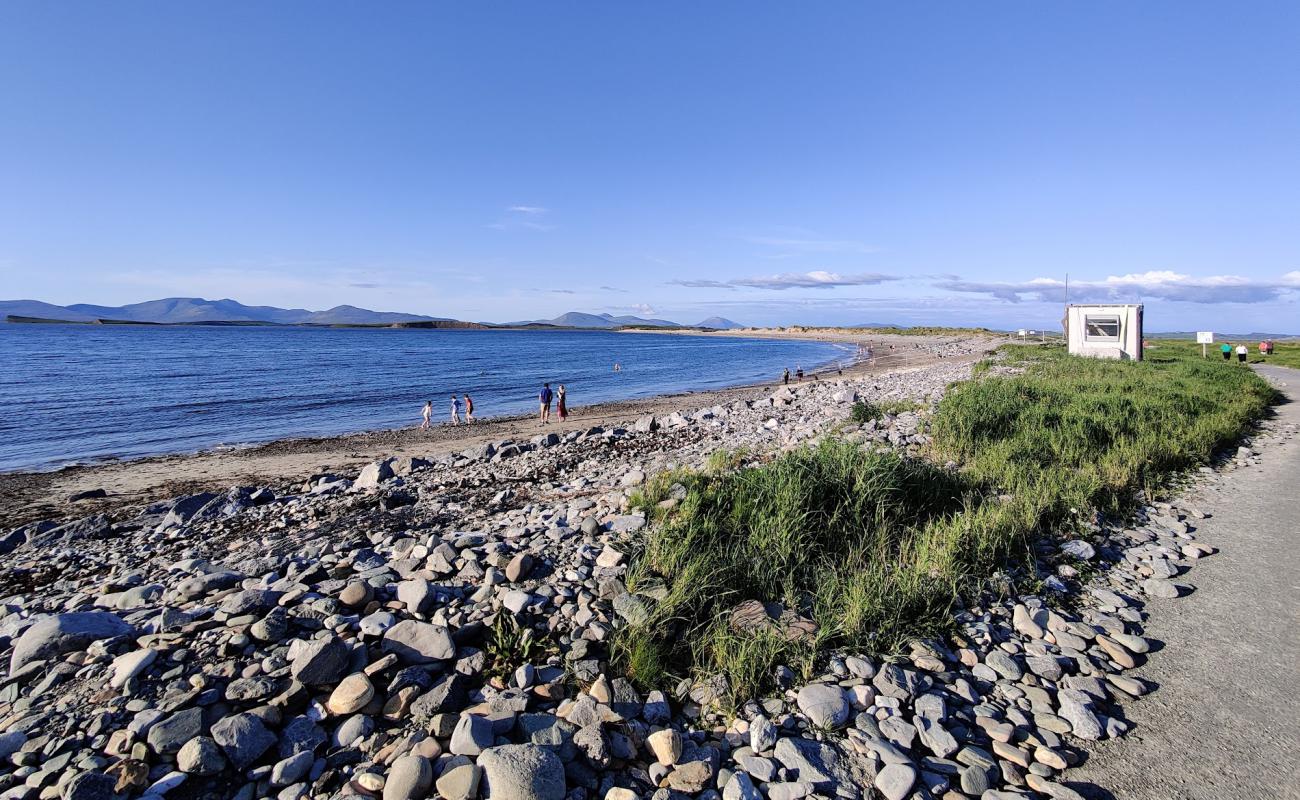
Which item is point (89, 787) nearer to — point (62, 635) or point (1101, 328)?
point (62, 635)

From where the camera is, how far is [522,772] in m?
3.38

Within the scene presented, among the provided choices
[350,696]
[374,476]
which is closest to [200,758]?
[350,696]

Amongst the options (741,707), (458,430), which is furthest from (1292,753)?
(458,430)

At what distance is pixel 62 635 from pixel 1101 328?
1634 inches

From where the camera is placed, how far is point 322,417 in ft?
94.7

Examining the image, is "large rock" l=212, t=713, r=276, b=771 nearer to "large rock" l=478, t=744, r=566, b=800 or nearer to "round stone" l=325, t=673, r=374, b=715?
"round stone" l=325, t=673, r=374, b=715

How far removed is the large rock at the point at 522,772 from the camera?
10.8 ft

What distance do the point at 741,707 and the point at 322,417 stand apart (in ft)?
A: 97.5

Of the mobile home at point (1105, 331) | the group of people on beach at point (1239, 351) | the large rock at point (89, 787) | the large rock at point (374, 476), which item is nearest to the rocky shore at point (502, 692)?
the large rock at point (89, 787)

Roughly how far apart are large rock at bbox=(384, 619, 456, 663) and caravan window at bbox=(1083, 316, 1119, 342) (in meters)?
39.0

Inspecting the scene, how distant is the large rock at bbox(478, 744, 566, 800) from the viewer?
3292 mm

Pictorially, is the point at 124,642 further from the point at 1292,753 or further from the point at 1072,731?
the point at 1292,753

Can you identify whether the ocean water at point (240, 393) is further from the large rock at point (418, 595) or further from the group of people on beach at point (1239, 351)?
the group of people on beach at point (1239, 351)

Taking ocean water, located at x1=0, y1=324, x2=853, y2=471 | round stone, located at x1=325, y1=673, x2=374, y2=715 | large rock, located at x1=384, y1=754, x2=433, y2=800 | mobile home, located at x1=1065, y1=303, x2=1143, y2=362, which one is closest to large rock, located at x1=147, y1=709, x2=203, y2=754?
round stone, located at x1=325, y1=673, x2=374, y2=715
